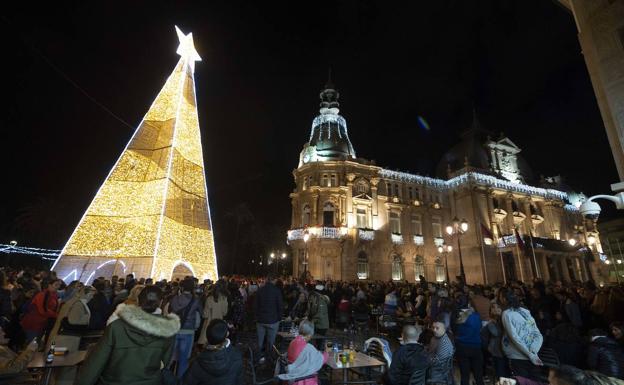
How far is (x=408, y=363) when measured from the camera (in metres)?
4.05

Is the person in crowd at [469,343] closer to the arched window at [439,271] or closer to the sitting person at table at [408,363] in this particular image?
the sitting person at table at [408,363]

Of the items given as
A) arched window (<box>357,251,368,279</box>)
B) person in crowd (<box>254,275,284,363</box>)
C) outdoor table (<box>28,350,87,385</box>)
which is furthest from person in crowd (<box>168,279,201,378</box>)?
arched window (<box>357,251,368,279</box>)

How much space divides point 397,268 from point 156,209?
2529 centimetres

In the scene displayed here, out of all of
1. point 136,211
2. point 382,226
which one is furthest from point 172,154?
point 382,226

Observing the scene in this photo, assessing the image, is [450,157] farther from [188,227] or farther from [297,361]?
[297,361]

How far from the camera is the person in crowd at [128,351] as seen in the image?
273 cm

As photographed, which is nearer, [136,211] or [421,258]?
[136,211]

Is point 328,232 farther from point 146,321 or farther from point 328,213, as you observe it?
point 146,321

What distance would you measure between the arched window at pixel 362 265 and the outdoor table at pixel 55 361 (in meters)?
26.2

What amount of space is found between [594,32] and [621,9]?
57 cm

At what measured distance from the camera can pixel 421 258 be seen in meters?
33.4

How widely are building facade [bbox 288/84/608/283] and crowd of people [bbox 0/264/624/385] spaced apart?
18.3 m

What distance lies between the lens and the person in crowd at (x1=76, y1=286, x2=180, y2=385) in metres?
2.73

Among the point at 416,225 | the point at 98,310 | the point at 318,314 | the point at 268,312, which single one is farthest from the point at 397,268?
the point at 98,310
